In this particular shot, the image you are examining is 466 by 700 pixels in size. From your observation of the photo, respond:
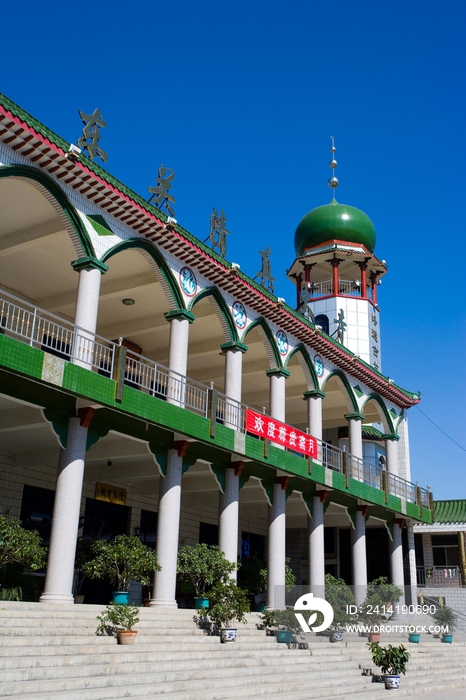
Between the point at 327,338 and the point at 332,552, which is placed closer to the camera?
the point at 327,338

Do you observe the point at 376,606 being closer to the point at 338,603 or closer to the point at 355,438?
the point at 338,603

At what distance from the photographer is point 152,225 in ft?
57.9

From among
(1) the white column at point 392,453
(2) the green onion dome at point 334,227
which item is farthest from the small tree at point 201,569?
(2) the green onion dome at point 334,227

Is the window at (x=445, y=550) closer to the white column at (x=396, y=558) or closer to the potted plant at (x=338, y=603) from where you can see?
the white column at (x=396, y=558)

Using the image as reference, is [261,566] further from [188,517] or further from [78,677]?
[78,677]

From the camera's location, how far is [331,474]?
77.9ft

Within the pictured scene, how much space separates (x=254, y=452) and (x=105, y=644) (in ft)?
27.5

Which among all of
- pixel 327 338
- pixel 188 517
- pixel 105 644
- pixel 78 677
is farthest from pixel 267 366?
pixel 78 677

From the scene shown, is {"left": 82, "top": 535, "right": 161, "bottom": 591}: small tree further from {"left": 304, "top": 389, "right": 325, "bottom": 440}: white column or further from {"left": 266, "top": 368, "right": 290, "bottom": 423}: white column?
{"left": 304, "top": 389, "right": 325, "bottom": 440}: white column

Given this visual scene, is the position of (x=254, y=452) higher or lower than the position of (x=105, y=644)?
higher

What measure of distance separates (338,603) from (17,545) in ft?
37.7

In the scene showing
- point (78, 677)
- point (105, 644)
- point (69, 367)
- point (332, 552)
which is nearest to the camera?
point (78, 677)

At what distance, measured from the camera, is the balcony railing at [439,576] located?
3212 centimetres

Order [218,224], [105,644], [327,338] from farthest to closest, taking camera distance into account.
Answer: [327,338] → [218,224] → [105,644]
